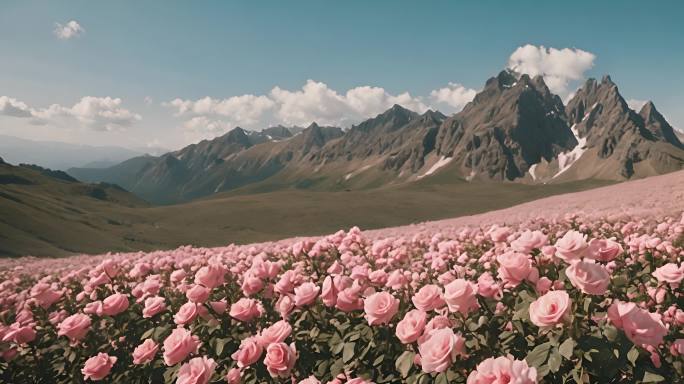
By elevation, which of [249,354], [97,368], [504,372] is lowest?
[97,368]

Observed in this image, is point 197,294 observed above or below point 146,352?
above

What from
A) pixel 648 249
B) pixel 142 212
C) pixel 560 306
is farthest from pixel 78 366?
pixel 142 212

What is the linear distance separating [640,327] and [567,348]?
597mm

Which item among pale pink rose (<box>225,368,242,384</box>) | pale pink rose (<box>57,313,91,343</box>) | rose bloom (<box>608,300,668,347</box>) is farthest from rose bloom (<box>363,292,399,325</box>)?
pale pink rose (<box>57,313,91,343</box>)

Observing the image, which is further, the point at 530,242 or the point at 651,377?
the point at 530,242

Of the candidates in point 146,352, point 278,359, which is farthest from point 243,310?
point 146,352

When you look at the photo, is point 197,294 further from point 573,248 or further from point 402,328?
point 573,248

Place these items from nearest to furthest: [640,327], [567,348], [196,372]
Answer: [567,348], [640,327], [196,372]

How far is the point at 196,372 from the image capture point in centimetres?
376

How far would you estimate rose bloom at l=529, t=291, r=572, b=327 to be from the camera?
293cm

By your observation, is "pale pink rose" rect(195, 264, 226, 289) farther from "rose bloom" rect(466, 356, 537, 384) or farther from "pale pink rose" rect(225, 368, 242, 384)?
"rose bloom" rect(466, 356, 537, 384)

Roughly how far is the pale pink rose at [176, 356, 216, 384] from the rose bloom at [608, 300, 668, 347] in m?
3.41

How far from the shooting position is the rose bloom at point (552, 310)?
2.93 meters

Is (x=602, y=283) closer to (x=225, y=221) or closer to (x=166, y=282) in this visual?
(x=166, y=282)
